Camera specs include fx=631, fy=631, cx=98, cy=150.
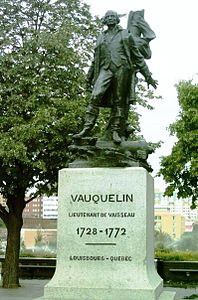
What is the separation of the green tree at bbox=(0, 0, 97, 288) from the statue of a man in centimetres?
898

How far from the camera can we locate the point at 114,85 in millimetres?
10117

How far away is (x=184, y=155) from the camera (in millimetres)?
30000

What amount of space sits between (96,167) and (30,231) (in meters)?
41.4

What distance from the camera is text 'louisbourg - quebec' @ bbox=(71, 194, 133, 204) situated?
30.5 feet

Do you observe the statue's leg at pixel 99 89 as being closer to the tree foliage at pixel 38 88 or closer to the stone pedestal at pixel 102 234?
the stone pedestal at pixel 102 234

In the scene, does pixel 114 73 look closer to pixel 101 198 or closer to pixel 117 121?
pixel 117 121

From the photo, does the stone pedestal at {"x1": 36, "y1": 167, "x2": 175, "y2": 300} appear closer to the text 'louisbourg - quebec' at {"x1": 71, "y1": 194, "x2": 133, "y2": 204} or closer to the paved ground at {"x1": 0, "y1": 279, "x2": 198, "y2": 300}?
the text 'louisbourg - quebec' at {"x1": 71, "y1": 194, "x2": 133, "y2": 204}

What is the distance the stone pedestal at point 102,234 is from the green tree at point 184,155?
66.7 feet

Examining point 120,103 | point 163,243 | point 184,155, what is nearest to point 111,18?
point 120,103

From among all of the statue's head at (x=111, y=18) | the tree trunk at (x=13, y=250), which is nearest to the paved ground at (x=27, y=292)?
the tree trunk at (x=13, y=250)

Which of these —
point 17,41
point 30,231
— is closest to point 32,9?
point 17,41

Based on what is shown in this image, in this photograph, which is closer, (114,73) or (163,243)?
(114,73)

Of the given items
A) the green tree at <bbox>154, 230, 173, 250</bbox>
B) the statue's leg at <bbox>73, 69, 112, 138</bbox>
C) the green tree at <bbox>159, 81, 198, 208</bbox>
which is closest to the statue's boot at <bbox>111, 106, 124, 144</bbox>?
the statue's leg at <bbox>73, 69, 112, 138</bbox>

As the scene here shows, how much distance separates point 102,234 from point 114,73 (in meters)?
2.58
